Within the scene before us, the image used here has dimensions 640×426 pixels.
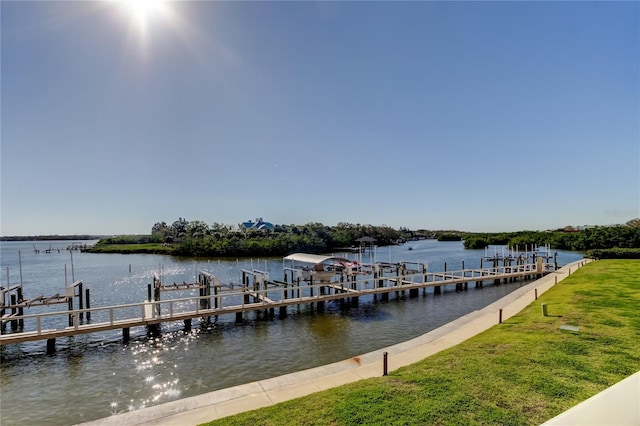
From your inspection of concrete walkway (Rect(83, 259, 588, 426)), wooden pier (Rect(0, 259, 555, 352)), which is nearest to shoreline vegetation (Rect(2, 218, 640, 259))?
wooden pier (Rect(0, 259, 555, 352))

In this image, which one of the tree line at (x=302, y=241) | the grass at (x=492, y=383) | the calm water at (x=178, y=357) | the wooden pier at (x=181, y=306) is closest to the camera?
the grass at (x=492, y=383)

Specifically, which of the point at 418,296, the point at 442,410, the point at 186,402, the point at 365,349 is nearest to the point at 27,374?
the point at 186,402

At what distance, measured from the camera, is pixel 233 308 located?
62.1ft

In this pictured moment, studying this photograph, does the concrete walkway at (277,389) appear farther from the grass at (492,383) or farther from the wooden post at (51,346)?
the wooden post at (51,346)

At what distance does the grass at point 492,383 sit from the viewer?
22.9 feet

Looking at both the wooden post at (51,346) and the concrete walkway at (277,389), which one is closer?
the concrete walkway at (277,389)

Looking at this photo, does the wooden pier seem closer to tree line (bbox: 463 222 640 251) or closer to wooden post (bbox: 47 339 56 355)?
wooden post (bbox: 47 339 56 355)

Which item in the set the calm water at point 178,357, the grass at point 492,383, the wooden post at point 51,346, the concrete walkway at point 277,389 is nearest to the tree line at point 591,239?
the calm water at point 178,357

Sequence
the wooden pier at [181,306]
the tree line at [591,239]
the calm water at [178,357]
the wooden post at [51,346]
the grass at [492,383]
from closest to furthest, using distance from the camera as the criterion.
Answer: the grass at [492,383] → the calm water at [178,357] → the wooden post at [51,346] → the wooden pier at [181,306] → the tree line at [591,239]

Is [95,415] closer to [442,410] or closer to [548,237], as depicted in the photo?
[442,410]

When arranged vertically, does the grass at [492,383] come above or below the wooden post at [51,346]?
above

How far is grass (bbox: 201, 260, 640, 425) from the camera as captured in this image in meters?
6.98

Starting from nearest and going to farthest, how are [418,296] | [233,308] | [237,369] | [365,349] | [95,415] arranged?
[95,415], [237,369], [365,349], [233,308], [418,296]

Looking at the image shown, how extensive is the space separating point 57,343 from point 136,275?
31.6m
